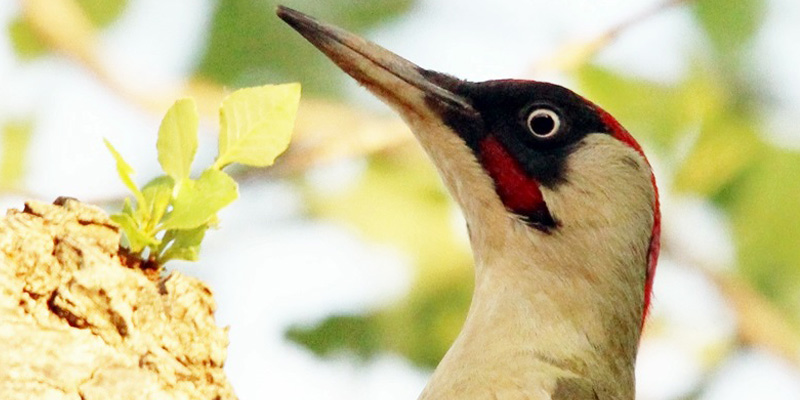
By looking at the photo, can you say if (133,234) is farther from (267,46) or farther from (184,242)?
(267,46)

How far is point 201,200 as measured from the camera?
9.75ft

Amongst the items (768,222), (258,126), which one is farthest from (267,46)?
(258,126)

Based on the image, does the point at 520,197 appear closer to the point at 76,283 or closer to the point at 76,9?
the point at 76,283

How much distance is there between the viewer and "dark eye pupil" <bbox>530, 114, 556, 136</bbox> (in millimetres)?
4277

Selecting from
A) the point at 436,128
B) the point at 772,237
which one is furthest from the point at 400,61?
the point at 772,237

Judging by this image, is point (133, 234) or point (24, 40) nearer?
point (133, 234)

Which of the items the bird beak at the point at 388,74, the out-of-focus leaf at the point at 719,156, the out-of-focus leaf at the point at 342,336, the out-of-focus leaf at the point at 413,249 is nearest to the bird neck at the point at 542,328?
the bird beak at the point at 388,74

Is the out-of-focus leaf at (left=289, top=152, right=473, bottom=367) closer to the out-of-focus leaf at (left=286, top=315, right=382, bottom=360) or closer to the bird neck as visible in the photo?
the out-of-focus leaf at (left=286, top=315, right=382, bottom=360)

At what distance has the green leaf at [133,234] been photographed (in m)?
2.97

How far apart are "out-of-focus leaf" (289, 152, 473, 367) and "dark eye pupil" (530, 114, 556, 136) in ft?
5.35

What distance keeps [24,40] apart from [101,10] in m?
0.46

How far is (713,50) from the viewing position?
21.4ft

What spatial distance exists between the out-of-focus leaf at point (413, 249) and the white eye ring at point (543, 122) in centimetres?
163

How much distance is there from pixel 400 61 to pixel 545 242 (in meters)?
0.73
